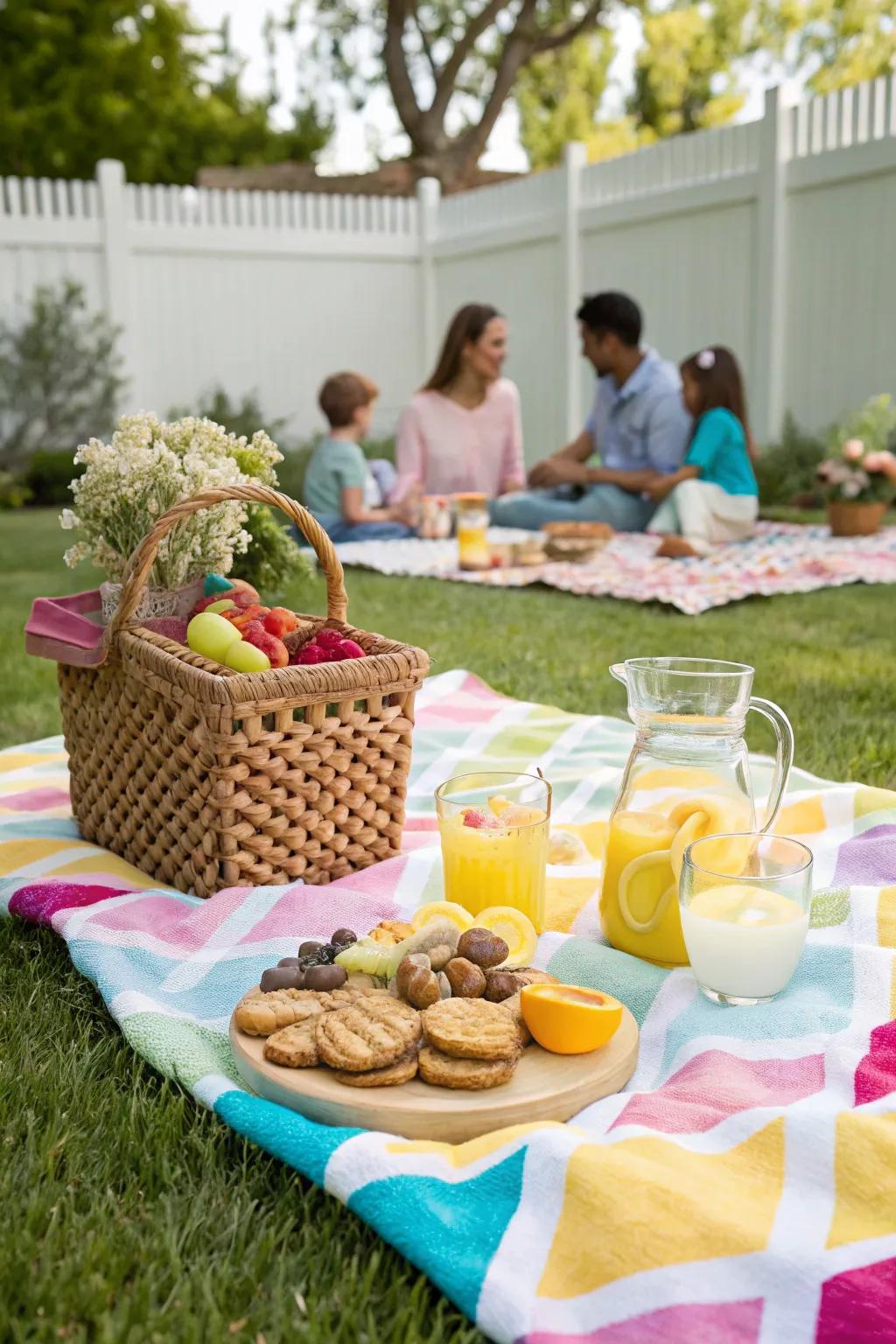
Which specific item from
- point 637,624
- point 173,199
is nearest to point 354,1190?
point 637,624

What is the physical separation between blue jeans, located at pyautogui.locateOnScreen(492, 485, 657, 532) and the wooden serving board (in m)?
5.64

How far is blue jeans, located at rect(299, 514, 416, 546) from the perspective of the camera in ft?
22.2

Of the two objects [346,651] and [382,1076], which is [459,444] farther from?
[382,1076]

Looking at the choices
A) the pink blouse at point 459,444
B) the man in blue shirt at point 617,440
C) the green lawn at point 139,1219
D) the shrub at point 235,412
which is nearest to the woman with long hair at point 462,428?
the pink blouse at point 459,444

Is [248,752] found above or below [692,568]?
above

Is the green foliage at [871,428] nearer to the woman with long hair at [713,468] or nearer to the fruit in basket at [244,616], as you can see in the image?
the woman with long hair at [713,468]

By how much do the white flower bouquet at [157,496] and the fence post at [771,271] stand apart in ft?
24.1

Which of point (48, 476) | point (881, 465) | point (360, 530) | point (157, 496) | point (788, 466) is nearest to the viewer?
point (157, 496)

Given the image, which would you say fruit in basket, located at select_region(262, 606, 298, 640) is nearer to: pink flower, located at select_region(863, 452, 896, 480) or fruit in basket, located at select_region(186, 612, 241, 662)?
fruit in basket, located at select_region(186, 612, 241, 662)

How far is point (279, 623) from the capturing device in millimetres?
2131

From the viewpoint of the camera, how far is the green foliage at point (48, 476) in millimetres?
10289

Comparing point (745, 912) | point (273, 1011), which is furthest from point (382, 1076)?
point (745, 912)

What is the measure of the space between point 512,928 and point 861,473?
519 cm

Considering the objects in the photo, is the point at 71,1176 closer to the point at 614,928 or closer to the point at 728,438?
the point at 614,928
